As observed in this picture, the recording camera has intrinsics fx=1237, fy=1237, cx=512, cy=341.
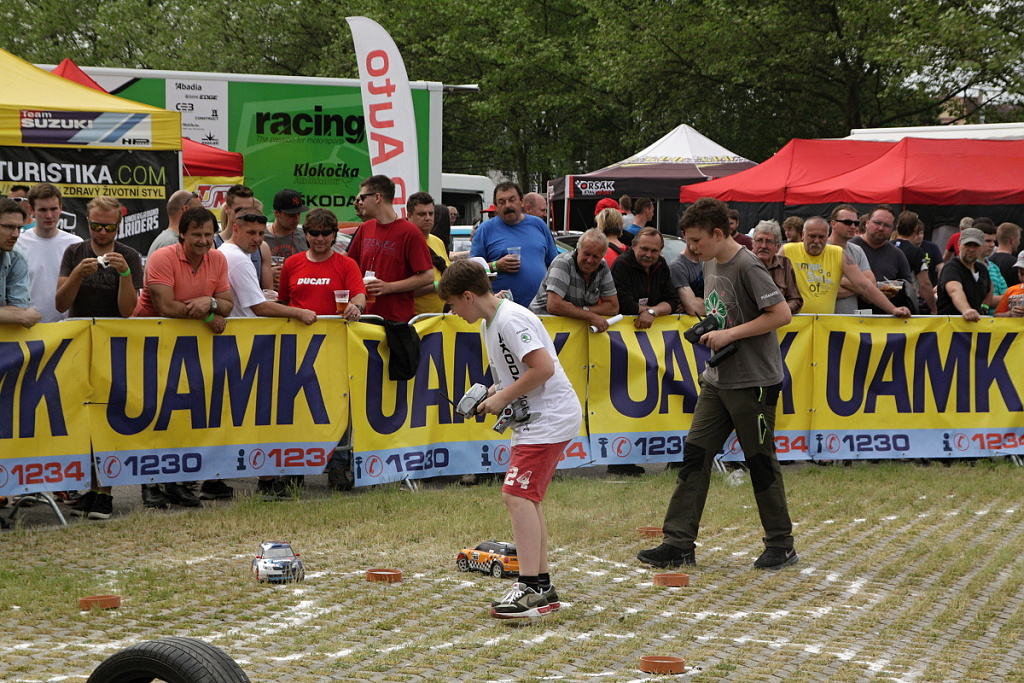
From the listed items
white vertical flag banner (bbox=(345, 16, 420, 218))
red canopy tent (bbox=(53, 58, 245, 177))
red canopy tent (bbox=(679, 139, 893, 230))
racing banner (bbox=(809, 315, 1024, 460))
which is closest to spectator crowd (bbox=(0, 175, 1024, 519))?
racing banner (bbox=(809, 315, 1024, 460))

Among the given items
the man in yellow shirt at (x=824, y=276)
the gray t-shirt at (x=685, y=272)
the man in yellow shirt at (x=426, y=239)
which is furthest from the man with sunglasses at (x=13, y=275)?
the man in yellow shirt at (x=824, y=276)

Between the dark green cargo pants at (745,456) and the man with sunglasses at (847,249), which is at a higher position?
the man with sunglasses at (847,249)

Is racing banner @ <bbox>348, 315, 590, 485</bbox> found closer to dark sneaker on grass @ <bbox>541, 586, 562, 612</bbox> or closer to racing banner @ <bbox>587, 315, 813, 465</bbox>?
racing banner @ <bbox>587, 315, 813, 465</bbox>

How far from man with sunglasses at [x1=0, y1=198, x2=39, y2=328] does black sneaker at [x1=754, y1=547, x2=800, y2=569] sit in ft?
16.2

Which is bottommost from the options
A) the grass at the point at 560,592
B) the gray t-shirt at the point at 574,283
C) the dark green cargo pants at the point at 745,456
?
the grass at the point at 560,592

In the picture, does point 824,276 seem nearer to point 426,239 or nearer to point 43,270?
point 426,239

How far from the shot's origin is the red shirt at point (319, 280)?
9461 mm

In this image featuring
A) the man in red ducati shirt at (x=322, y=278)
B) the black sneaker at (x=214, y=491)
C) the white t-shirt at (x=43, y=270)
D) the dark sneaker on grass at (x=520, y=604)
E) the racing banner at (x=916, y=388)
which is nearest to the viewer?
the dark sneaker on grass at (x=520, y=604)

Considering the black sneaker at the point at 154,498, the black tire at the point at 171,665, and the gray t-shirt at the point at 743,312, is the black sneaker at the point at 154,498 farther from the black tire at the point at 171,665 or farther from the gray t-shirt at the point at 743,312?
the black tire at the point at 171,665

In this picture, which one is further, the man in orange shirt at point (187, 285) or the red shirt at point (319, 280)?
the red shirt at point (319, 280)

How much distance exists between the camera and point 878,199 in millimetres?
19172

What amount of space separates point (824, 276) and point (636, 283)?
1.77 meters

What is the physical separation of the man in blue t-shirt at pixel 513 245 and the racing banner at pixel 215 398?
1800 mm

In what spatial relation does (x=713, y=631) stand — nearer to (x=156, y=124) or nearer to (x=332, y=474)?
(x=332, y=474)
